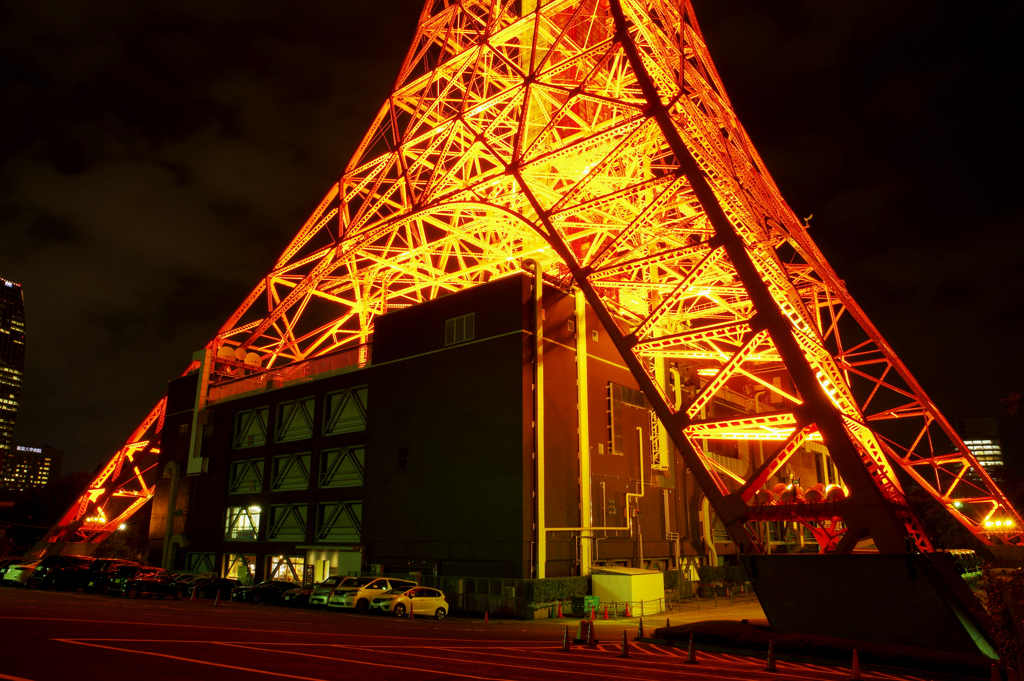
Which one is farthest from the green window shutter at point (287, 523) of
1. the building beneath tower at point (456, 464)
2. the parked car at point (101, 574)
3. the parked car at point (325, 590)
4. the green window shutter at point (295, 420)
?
the parked car at point (325, 590)

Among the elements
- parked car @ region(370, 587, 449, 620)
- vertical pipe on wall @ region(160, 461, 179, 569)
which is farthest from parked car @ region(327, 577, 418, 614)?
vertical pipe on wall @ region(160, 461, 179, 569)

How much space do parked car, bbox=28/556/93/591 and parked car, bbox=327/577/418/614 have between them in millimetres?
13694

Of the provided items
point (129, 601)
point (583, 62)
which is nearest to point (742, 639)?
point (129, 601)

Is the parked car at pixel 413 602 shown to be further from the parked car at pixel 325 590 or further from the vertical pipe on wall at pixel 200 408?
the vertical pipe on wall at pixel 200 408

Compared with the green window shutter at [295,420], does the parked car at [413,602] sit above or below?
below

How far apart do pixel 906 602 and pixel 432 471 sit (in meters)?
20.5

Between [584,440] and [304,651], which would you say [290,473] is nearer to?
[584,440]

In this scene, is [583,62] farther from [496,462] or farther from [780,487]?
[780,487]

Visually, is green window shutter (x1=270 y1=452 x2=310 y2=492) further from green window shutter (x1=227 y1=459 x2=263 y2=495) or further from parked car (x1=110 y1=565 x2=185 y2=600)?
parked car (x1=110 y1=565 x2=185 y2=600)

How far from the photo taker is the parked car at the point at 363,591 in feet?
91.9

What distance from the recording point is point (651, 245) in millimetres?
35875

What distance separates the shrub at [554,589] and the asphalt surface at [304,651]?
3.13 meters

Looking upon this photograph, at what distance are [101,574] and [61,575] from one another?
2777 mm

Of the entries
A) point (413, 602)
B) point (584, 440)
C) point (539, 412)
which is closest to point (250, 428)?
point (413, 602)
